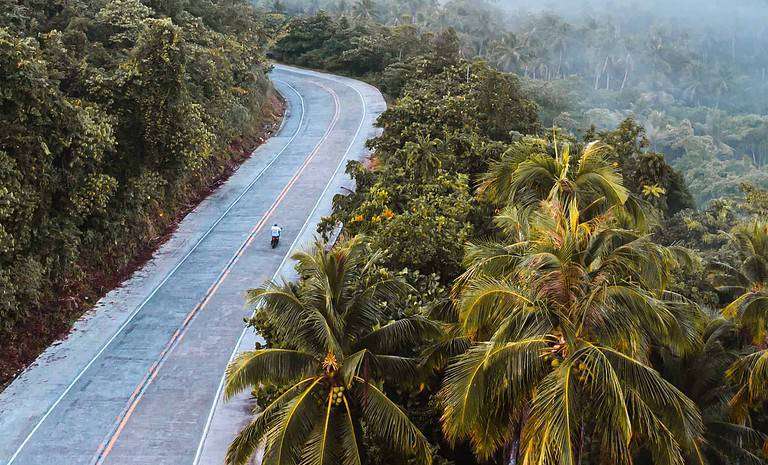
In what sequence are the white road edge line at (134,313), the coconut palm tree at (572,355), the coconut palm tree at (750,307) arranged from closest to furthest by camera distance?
1. the coconut palm tree at (572,355)
2. the coconut palm tree at (750,307)
3. the white road edge line at (134,313)

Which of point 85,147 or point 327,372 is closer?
point 327,372

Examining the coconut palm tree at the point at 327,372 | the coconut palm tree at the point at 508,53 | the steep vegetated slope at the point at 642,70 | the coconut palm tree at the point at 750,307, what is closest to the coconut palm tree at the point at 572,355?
the coconut palm tree at the point at 327,372

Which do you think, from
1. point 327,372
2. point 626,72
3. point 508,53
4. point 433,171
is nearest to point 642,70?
point 626,72

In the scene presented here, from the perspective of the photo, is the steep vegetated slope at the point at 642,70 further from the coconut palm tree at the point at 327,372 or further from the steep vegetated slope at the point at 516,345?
the coconut palm tree at the point at 327,372

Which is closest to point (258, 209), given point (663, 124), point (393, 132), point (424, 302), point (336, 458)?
point (393, 132)

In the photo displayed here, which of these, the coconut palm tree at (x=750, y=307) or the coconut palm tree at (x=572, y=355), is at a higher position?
the coconut palm tree at (x=572, y=355)

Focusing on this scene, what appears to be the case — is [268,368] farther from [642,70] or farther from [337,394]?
[642,70]

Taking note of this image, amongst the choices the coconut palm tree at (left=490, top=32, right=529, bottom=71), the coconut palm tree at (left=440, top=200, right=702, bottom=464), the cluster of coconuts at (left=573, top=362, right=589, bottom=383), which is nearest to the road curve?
the coconut palm tree at (left=440, top=200, right=702, bottom=464)
